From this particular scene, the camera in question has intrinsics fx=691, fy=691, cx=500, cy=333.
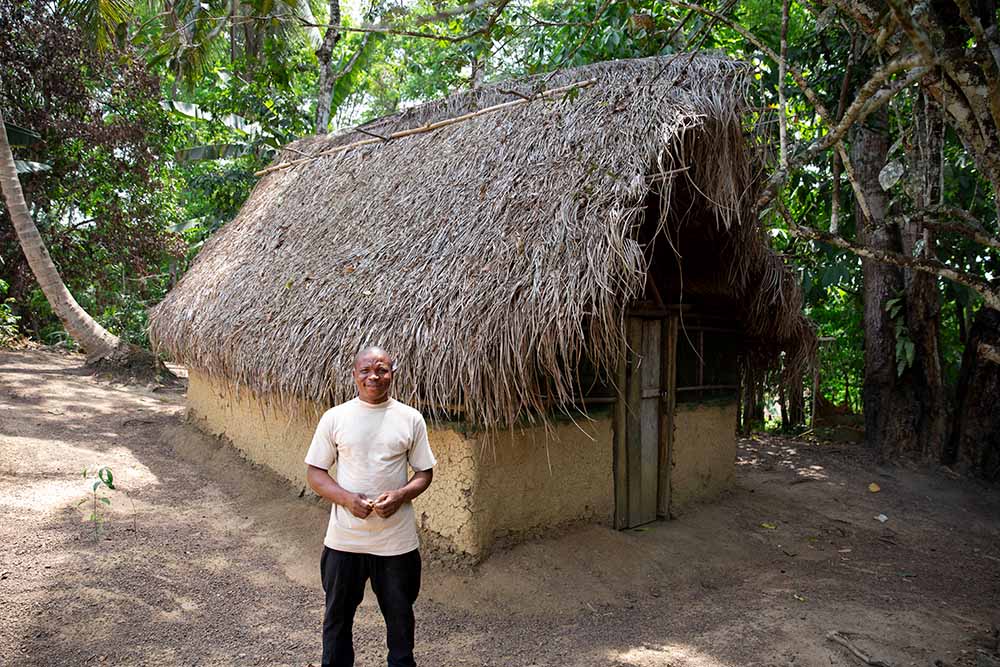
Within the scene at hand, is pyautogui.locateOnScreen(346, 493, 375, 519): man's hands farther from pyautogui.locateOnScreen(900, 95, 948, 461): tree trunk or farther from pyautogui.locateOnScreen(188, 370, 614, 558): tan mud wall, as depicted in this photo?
pyautogui.locateOnScreen(900, 95, 948, 461): tree trunk

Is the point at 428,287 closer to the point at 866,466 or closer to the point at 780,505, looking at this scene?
the point at 780,505

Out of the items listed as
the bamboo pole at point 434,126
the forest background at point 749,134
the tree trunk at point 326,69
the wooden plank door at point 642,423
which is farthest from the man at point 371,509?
the tree trunk at point 326,69

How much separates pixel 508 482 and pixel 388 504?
181 centimetres

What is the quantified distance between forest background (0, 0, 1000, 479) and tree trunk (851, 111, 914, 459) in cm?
2

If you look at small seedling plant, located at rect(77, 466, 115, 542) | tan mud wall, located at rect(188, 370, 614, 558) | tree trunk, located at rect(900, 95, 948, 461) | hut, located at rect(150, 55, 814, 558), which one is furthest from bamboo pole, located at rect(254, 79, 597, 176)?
tree trunk, located at rect(900, 95, 948, 461)

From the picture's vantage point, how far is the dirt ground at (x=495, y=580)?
3.49 meters

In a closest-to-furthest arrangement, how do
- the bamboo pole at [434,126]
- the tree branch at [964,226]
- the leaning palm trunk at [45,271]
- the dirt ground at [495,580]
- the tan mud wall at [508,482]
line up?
the dirt ground at [495,580]
the tree branch at [964,226]
the tan mud wall at [508,482]
the bamboo pole at [434,126]
the leaning palm trunk at [45,271]

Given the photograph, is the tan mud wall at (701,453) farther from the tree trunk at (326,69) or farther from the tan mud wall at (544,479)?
the tree trunk at (326,69)

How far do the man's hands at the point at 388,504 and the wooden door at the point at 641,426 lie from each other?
8.36ft

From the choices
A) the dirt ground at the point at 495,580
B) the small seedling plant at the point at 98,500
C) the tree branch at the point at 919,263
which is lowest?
the dirt ground at the point at 495,580

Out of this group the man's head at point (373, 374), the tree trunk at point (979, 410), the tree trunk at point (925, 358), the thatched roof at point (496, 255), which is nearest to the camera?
the man's head at point (373, 374)

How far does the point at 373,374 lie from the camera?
108 inches

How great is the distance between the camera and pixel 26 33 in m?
10.1

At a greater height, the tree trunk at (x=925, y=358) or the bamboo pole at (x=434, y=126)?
the bamboo pole at (x=434, y=126)
